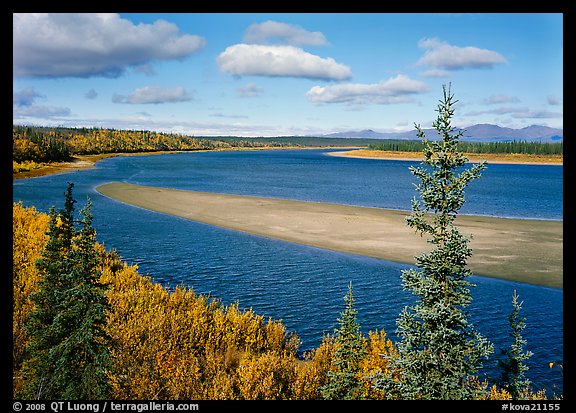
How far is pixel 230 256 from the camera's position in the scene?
35.5 meters

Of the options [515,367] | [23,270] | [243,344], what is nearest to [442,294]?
[515,367]

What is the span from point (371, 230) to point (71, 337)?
3490cm

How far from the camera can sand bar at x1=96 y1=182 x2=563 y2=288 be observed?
110 feet

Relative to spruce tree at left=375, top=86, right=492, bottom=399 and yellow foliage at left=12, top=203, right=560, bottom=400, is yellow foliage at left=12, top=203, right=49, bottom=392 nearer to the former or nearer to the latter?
yellow foliage at left=12, top=203, right=560, bottom=400

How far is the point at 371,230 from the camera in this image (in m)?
45.0

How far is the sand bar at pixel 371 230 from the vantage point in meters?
33.5

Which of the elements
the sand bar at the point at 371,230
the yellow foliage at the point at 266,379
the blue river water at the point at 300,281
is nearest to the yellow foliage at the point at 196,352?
the yellow foliage at the point at 266,379

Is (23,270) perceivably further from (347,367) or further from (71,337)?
(347,367)

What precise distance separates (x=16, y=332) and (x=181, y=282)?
12.4m

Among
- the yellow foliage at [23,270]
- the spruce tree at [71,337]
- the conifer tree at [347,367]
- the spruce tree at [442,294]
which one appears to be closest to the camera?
the spruce tree at [442,294]

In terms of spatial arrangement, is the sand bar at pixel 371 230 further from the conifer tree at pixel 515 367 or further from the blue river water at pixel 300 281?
the conifer tree at pixel 515 367

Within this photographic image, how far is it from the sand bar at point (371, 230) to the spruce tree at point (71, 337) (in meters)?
25.0
